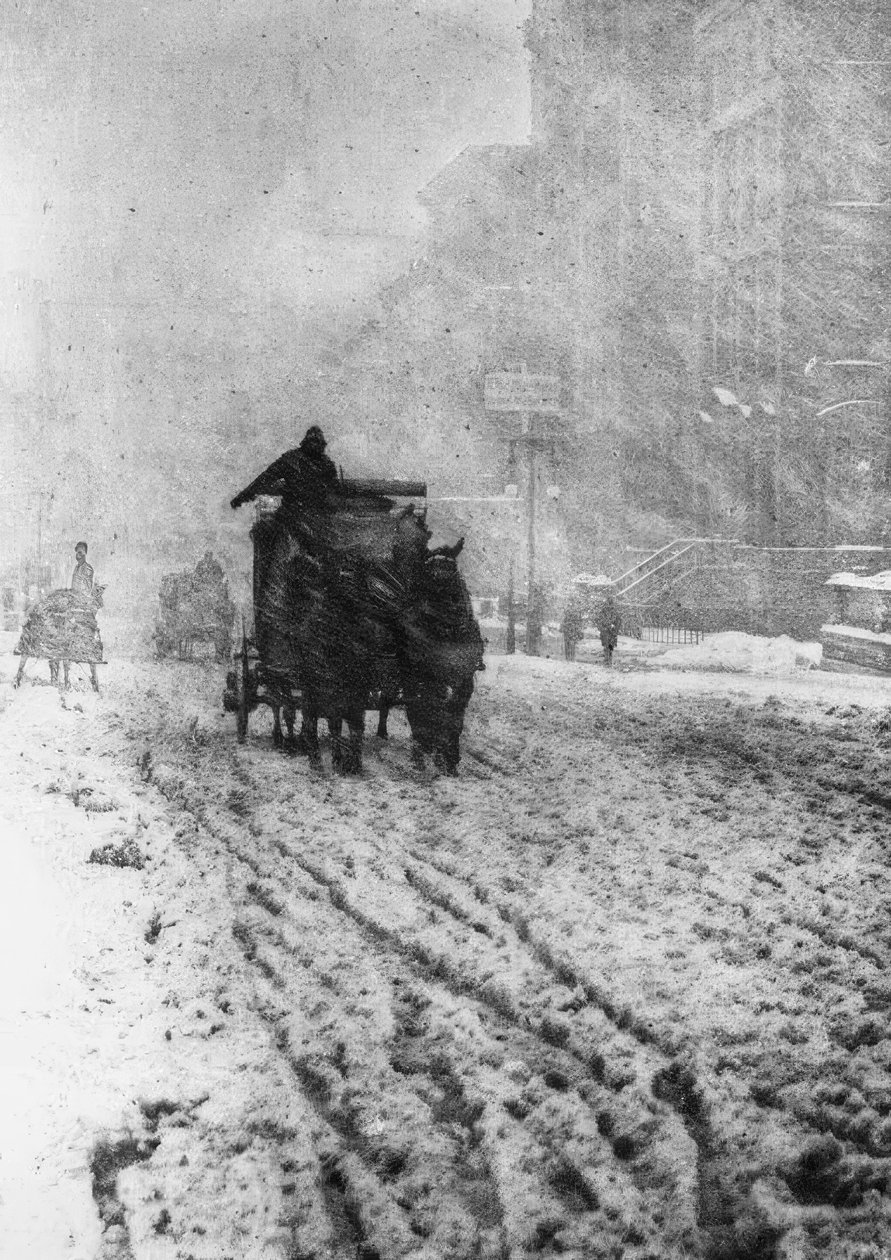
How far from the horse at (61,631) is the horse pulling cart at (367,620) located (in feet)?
4.13

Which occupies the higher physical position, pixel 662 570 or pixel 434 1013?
pixel 662 570

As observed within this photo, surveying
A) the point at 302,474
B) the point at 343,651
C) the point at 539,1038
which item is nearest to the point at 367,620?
the point at 343,651

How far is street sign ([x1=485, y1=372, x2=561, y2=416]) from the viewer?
44.3ft

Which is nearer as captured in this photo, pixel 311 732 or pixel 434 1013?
pixel 434 1013

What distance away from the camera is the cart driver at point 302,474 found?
6941 mm

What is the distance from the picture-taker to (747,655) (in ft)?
43.6

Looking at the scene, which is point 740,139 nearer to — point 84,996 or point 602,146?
point 602,146

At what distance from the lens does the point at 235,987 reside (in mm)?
3621

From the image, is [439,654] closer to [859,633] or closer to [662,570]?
[859,633]

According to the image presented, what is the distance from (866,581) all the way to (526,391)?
20.5 feet

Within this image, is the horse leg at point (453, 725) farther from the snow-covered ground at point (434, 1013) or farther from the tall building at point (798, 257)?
the tall building at point (798, 257)

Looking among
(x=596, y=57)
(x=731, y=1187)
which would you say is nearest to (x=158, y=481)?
(x=596, y=57)

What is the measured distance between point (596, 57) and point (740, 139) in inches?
248

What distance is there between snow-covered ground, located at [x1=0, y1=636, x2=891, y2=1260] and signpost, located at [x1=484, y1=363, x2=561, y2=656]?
7662mm
